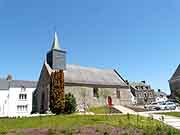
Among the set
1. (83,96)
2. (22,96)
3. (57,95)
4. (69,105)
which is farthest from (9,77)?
(69,105)

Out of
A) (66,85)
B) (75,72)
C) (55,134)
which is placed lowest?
(55,134)

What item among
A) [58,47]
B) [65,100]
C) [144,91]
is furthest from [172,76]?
[65,100]

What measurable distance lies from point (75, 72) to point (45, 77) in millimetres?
5264

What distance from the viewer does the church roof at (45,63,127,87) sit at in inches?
1494

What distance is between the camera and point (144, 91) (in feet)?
251

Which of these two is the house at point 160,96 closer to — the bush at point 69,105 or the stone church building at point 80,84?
the stone church building at point 80,84

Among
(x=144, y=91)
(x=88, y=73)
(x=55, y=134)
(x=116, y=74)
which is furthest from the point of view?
(x=144, y=91)

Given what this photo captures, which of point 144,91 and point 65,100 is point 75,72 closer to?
point 65,100

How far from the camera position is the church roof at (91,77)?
38.0 m

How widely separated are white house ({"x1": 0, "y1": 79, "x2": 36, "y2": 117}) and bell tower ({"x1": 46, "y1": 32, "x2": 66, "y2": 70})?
48.3 feet

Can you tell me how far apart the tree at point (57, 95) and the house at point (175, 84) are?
106 feet

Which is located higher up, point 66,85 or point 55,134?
point 66,85

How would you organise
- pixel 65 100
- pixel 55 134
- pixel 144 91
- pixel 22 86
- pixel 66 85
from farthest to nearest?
pixel 144 91
pixel 22 86
pixel 66 85
pixel 65 100
pixel 55 134

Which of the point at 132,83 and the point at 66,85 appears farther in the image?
the point at 132,83
